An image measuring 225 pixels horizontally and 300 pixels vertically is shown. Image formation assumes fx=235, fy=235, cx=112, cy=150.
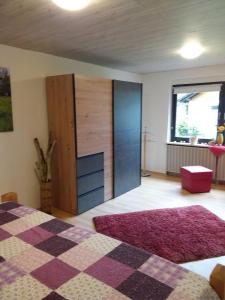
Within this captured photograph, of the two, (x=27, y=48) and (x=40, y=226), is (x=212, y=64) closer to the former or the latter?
(x=27, y=48)

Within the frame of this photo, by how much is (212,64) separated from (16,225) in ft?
13.8

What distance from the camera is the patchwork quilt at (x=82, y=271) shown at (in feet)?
3.59

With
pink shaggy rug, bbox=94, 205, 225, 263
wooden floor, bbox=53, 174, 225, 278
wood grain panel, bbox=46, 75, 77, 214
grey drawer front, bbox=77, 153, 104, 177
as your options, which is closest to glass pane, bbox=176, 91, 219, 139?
wooden floor, bbox=53, 174, 225, 278

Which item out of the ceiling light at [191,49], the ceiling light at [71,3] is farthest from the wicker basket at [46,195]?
the ceiling light at [191,49]

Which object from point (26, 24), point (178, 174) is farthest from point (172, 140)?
point (26, 24)

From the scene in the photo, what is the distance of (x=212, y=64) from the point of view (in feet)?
14.2

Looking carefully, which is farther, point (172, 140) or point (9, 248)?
point (172, 140)

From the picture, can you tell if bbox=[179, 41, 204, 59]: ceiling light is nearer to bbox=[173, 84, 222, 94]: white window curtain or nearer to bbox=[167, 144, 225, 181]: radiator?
bbox=[173, 84, 222, 94]: white window curtain

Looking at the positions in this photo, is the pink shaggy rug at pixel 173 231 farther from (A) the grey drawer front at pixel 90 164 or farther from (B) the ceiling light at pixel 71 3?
(B) the ceiling light at pixel 71 3

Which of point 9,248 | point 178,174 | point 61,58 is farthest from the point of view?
point 178,174

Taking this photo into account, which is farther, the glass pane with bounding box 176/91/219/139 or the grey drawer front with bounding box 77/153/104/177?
the glass pane with bounding box 176/91/219/139

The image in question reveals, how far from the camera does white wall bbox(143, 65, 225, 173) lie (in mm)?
4871

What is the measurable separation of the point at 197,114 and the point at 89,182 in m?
2.88

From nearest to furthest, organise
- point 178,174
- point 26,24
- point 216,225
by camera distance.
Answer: point 26,24
point 216,225
point 178,174
